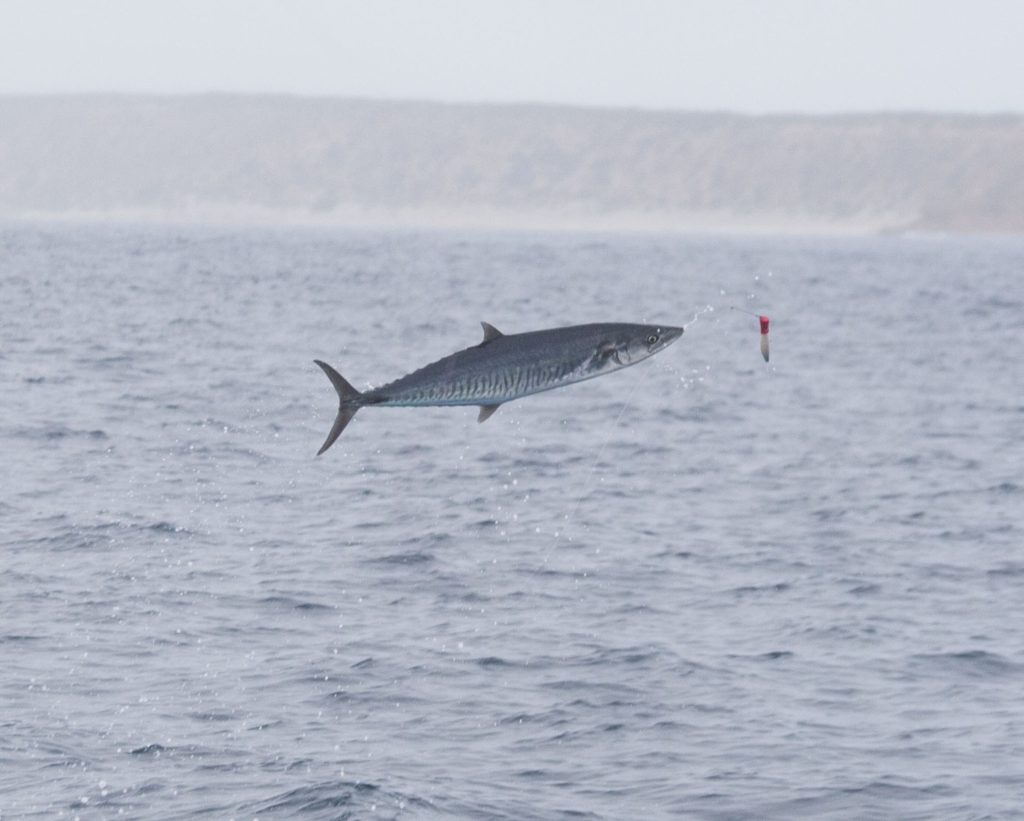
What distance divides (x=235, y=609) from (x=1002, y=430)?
23881 mm

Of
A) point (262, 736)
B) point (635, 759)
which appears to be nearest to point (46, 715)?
point (262, 736)

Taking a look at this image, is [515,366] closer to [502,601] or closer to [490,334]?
[490,334]

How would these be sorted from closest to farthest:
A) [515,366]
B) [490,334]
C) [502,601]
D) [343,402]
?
[515,366] → [490,334] → [343,402] → [502,601]

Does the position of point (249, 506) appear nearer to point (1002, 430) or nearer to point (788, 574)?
point (788, 574)

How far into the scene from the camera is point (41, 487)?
26266 millimetres

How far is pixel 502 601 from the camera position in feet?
69.3

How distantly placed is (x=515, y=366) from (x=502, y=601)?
1158cm

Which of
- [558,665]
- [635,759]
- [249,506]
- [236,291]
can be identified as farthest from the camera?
[236,291]

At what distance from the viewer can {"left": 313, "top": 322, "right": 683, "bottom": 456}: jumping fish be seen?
9688mm

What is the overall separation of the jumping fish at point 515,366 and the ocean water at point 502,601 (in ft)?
18.0

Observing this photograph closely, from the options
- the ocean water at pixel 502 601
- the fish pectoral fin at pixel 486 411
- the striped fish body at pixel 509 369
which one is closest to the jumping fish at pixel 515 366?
the striped fish body at pixel 509 369

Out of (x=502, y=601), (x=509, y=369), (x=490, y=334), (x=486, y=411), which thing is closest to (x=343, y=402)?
(x=486, y=411)

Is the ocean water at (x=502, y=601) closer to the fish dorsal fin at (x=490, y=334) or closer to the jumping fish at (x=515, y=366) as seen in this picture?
the fish dorsal fin at (x=490, y=334)

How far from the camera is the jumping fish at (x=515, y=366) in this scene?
31.8 ft
